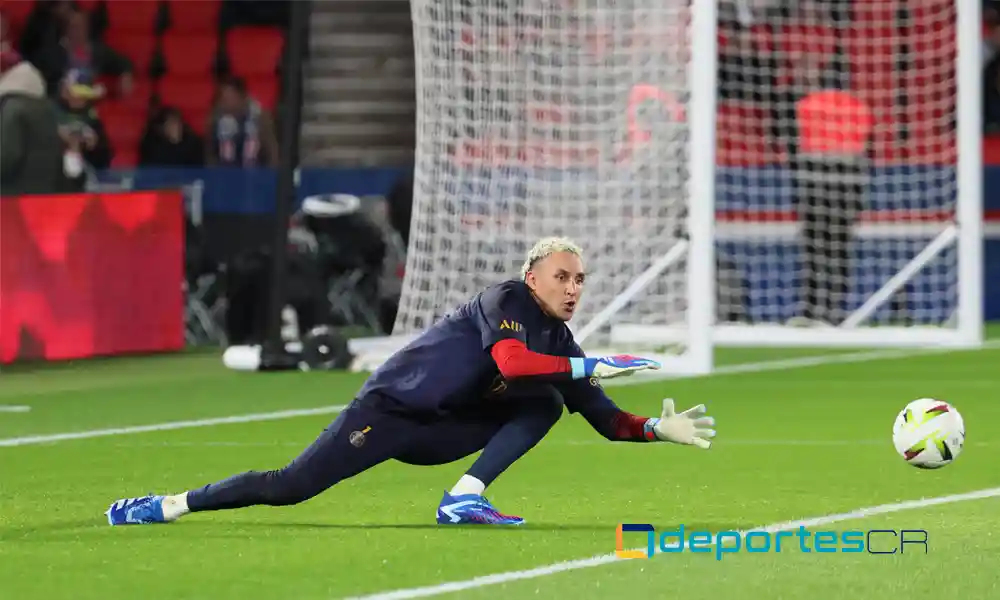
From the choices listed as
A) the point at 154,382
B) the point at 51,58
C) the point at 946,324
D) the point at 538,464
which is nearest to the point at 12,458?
the point at 538,464

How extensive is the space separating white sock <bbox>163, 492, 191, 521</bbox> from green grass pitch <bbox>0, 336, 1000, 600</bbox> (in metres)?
0.07

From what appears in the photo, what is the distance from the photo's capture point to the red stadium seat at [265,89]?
83.4 ft

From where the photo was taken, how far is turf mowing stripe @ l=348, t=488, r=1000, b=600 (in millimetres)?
7129

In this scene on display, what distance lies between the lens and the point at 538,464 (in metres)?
11.1

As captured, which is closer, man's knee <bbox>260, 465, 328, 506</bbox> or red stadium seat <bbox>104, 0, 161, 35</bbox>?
man's knee <bbox>260, 465, 328, 506</bbox>

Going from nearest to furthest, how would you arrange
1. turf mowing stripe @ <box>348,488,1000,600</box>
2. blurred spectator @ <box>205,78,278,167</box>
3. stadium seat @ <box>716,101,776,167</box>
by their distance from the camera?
turf mowing stripe @ <box>348,488,1000,600</box> → stadium seat @ <box>716,101,776,167</box> → blurred spectator @ <box>205,78,278,167</box>

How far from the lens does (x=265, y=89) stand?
25578 millimetres

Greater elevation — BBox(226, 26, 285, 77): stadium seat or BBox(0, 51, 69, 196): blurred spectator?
BBox(226, 26, 285, 77): stadium seat

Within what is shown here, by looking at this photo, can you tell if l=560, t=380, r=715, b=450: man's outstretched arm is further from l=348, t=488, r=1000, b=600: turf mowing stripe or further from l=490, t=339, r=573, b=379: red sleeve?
l=348, t=488, r=1000, b=600: turf mowing stripe

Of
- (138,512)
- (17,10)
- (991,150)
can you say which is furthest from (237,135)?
(138,512)

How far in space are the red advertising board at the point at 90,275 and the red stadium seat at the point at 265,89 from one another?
735 centimetres

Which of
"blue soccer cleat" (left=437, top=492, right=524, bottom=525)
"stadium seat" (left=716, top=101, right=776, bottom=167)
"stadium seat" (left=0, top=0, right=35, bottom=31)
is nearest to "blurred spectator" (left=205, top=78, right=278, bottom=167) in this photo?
"stadium seat" (left=0, top=0, right=35, bottom=31)

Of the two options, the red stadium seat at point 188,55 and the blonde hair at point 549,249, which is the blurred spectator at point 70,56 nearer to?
the red stadium seat at point 188,55

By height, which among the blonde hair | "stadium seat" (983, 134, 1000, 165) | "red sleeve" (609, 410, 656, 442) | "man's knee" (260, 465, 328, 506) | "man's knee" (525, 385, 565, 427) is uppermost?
the blonde hair
